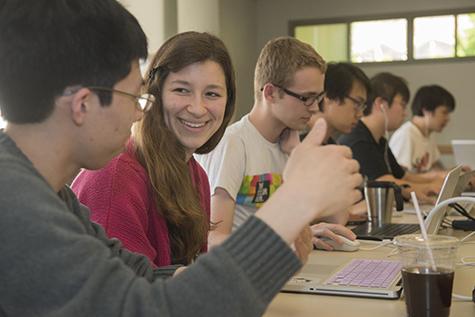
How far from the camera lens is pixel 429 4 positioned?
23.3 ft

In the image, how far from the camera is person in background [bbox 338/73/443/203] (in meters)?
3.47

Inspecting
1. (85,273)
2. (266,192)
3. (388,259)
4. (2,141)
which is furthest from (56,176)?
(266,192)

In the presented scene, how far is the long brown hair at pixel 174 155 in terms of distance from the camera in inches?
58.8

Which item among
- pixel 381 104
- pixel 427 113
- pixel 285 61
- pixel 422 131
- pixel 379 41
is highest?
pixel 379 41

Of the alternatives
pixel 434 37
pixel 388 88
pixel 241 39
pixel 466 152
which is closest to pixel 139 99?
pixel 388 88

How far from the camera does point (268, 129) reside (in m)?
2.36

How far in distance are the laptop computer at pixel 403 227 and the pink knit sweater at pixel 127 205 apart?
84cm

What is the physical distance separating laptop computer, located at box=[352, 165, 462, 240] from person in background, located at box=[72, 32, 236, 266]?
0.63 m

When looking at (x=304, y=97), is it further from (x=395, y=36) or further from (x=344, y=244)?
(x=395, y=36)

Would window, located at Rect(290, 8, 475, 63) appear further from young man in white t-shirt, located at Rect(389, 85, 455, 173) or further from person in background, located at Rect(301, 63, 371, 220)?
person in background, located at Rect(301, 63, 371, 220)

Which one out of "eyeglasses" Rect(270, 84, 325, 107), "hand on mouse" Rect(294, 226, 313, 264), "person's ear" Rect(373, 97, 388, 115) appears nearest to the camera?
"hand on mouse" Rect(294, 226, 313, 264)

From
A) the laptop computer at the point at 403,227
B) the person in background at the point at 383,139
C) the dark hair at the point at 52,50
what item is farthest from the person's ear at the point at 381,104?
the dark hair at the point at 52,50

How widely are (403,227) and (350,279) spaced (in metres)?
0.92

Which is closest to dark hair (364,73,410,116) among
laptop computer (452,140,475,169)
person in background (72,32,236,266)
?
laptop computer (452,140,475,169)
